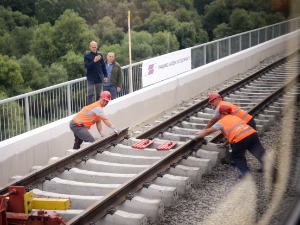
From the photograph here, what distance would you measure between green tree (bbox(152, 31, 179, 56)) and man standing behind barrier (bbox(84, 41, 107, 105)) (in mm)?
38847

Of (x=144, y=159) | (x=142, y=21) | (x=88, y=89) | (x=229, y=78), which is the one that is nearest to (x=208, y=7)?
(x=142, y=21)

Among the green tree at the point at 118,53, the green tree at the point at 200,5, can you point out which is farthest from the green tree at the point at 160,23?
the green tree at the point at 118,53

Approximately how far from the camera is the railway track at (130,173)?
6164mm

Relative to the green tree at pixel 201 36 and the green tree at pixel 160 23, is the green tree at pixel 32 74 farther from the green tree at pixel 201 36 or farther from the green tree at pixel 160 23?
the green tree at pixel 201 36

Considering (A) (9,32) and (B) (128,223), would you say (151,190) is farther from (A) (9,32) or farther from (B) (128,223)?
(A) (9,32)

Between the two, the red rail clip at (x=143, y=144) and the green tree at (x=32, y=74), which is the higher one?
the red rail clip at (x=143, y=144)

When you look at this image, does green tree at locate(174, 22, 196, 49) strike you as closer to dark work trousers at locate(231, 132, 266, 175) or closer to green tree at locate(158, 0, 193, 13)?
green tree at locate(158, 0, 193, 13)

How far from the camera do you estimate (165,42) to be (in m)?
51.1

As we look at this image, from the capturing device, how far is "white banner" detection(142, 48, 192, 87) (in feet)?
48.2

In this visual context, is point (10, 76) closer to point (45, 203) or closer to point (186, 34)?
point (186, 34)

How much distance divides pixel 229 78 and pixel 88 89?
759 centimetres

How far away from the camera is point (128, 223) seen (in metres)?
5.82

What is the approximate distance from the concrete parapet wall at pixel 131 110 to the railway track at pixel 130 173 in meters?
0.58

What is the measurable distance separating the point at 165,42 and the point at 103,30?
1160cm
